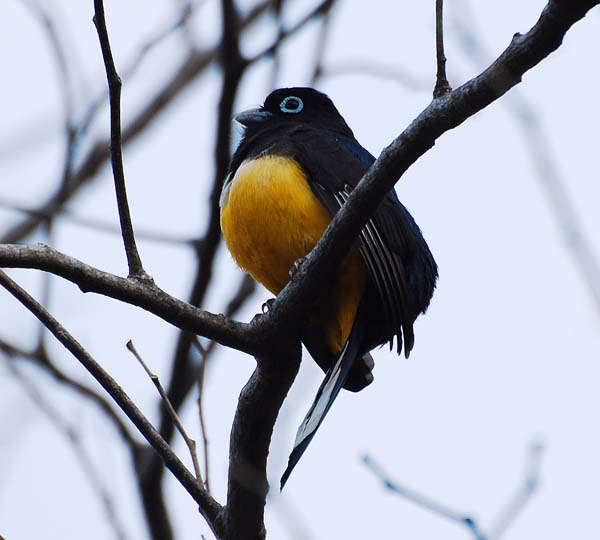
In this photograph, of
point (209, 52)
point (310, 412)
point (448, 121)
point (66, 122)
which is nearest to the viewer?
point (448, 121)

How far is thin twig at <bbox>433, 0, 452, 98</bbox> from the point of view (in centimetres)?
314

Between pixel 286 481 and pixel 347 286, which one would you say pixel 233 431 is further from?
pixel 347 286

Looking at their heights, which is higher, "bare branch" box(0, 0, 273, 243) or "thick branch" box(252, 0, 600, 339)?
"bare branch" box(0, 0, 273, 243)

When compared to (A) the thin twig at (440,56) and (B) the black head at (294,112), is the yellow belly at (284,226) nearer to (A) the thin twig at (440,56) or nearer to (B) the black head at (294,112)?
(B) the black head at (294,112)

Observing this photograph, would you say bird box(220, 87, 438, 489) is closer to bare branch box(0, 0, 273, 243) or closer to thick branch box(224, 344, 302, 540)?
thick branch box(224, 344, 302, 540)

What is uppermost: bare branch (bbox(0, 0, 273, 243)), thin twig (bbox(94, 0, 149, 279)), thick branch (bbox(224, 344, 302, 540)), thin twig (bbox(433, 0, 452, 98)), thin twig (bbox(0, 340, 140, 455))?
bare branch (bbox(0, 0, 273, 243))

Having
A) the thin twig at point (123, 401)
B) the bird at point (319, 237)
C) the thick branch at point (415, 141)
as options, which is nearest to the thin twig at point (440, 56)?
the thick branch at point (415, 141)

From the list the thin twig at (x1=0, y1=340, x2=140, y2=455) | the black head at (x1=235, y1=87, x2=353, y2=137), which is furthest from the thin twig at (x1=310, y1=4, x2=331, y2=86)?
the thin twig at (x1=0, y1=340, x2=140, y2=455)

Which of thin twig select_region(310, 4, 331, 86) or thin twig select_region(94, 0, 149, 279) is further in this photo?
thin twig select_region(310, 4, 331, 86)

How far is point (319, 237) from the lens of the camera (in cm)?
461

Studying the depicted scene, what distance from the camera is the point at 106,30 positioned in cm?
328

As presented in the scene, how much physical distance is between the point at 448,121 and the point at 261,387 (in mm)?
1150

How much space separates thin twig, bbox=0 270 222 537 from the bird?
2.50ft

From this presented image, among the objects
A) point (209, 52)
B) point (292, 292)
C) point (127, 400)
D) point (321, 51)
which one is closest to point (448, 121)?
point (292, 292)
